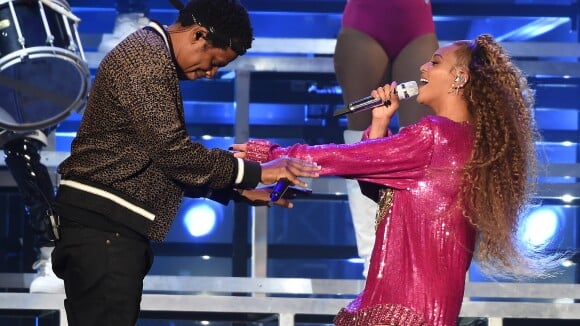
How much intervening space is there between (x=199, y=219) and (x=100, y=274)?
211 centimetres

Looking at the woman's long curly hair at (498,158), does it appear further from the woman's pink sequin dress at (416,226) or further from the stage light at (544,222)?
the stage light at (544,222)

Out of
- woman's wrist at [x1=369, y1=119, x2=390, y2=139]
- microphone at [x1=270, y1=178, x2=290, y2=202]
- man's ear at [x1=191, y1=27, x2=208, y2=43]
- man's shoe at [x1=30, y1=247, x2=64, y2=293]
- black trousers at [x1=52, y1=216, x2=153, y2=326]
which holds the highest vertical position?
man's ear at [x1=191, y1=27, x2=208, y2=43]

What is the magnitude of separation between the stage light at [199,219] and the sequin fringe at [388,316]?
6.72 feet

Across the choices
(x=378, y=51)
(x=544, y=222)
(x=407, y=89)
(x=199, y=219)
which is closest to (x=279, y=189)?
(x=407, y=89)

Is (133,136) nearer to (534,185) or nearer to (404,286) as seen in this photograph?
(404,286)

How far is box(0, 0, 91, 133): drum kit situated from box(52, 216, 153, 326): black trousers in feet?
3.96

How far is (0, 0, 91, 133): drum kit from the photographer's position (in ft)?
12.6

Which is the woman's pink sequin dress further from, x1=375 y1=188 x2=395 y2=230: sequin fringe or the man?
the man

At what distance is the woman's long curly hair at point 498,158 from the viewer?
9.34ft

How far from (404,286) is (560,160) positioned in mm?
2485

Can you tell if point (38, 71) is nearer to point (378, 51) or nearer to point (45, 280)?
point (45, 280)

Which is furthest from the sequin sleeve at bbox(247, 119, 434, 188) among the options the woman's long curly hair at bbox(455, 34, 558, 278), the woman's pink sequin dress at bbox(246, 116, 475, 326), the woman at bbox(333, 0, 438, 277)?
the woman at bbox(333, 0, 438, 277)

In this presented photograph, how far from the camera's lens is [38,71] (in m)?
3.87

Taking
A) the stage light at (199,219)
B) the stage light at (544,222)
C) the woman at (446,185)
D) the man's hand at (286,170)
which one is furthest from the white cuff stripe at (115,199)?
the stage light at (544,222)
